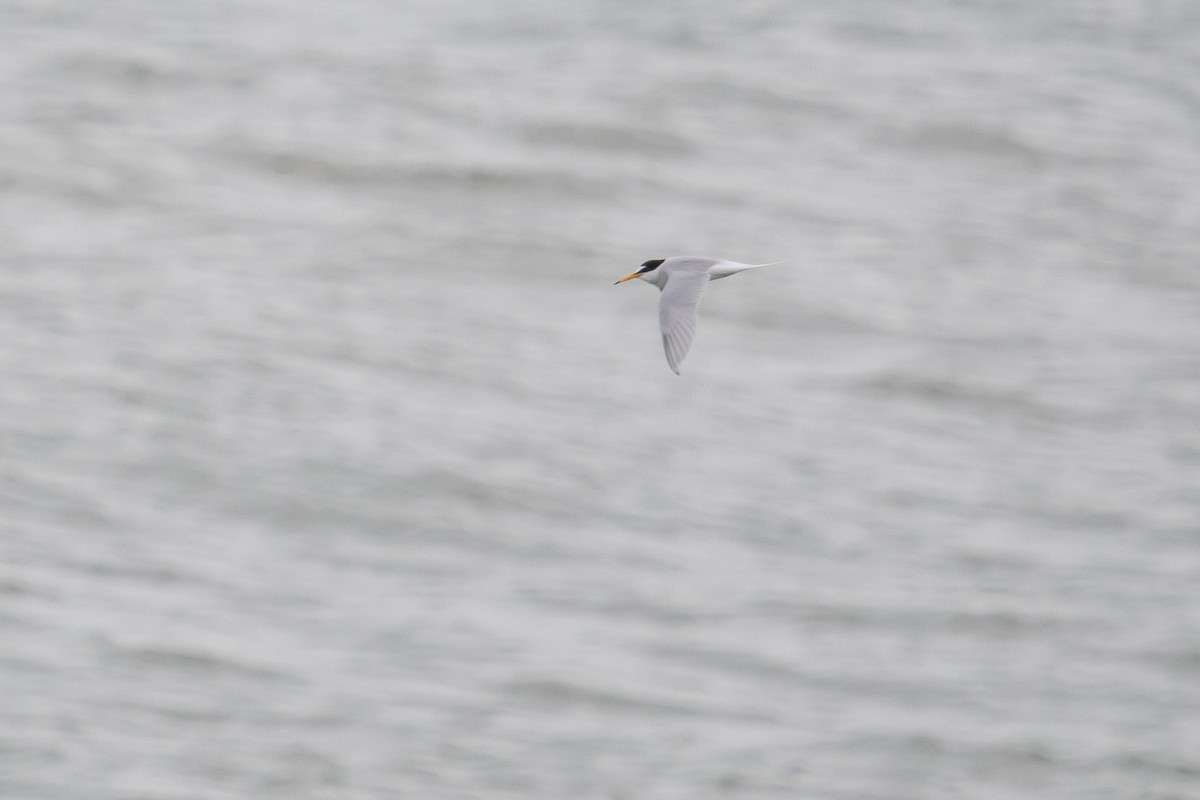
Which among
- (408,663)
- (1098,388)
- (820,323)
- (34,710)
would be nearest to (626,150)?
(820,323)

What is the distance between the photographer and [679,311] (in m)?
5.52

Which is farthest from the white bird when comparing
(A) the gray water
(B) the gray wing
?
(A) the gray water

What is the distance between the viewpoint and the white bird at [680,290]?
5301mm

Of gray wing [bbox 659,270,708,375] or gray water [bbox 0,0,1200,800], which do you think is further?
gray water [bbox 0,0,1200,800]

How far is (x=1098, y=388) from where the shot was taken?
573 inches

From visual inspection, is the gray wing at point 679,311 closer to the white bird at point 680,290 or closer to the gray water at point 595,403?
the white bird at point 680,290

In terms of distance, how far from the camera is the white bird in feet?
17.4

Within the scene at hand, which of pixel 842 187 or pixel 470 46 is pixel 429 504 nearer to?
pixel 842 187

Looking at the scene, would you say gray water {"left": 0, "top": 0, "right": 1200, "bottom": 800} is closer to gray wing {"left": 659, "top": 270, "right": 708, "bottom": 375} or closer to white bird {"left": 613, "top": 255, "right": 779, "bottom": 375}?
A: white bird {"left": 613, "top": 255, "right": 779, "bottom": 375}

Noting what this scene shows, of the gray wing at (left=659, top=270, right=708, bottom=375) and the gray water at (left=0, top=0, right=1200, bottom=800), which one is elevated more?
the gray wing at (left=659, top=270, right=708, bottom=375)

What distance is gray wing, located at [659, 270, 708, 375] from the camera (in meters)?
5.25

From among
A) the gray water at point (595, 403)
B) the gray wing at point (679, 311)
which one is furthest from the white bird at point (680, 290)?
the gray water at point (595, 403)

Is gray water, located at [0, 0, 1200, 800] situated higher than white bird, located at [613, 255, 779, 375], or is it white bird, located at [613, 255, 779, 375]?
white bird, located at [613, 255, 779, 375]

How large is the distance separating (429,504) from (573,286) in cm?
311
